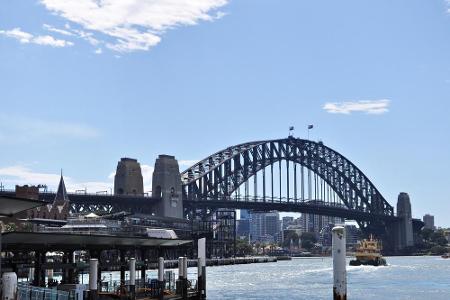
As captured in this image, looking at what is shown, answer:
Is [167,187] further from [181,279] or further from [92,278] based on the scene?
[92,278]

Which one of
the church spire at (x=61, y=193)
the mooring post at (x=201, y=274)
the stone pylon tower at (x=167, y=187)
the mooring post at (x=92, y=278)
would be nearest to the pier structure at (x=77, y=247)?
the mooring post at (x=92, y=278)

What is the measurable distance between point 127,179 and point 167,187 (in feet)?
35.0

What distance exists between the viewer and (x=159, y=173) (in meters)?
184

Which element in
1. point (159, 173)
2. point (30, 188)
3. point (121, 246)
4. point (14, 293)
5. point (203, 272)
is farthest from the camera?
point (159, 173)

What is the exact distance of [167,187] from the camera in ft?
601

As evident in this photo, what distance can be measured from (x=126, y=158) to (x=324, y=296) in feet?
390

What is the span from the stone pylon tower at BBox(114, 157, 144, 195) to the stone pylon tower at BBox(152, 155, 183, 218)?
→ 5162mm

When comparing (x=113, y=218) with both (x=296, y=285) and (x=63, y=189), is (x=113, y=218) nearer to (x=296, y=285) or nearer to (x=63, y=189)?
(x=63, y=189)

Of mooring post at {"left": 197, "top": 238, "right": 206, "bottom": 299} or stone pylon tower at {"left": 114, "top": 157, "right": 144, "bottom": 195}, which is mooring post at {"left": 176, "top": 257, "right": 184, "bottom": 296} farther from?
stone pylon tower at {"left": 114, "top": 157, "right": 144, "bottom": 195}

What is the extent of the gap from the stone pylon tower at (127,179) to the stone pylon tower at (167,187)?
5.16 m

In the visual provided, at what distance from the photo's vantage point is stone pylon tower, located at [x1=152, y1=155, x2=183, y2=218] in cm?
18262

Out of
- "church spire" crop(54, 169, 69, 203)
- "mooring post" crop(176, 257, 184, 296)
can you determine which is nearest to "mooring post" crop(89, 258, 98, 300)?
"mooring post" crop(176, 257, 184, 296)

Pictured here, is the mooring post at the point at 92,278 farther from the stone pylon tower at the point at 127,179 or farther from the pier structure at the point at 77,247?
the stone pylon tower at the point at 127,179

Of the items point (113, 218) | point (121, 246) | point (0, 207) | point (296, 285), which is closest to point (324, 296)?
point (296, 285)
